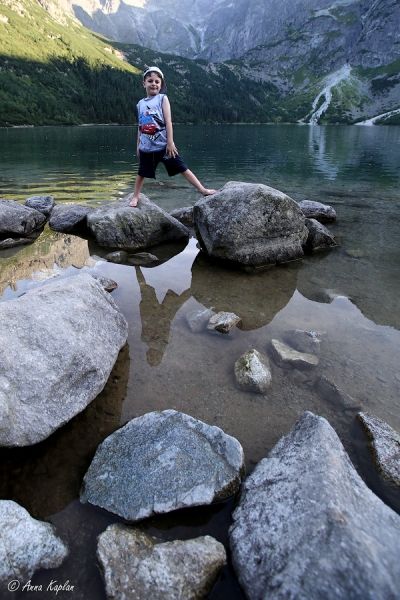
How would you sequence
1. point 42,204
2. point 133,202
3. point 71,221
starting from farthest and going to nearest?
point 42,204 < point 71,221 < point 133,202

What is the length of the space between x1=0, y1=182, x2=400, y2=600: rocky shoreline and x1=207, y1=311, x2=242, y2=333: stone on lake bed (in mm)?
80

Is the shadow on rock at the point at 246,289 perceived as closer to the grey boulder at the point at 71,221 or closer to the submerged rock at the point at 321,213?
the submerged rock at the point at 321,213

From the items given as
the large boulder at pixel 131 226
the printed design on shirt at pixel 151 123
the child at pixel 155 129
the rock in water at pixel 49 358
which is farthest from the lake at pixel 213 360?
the printed design on shirt at pixel 151 123

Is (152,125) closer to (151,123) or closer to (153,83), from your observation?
(151,123)

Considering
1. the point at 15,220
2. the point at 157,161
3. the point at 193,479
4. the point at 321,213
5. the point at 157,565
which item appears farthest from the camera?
the point at 321,213

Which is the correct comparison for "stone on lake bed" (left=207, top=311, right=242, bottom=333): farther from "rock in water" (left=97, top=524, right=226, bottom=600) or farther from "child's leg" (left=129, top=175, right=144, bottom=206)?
"child's leg" (left=129, top=175, right=144, bottom=206)

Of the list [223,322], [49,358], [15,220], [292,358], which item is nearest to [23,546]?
[49,358]

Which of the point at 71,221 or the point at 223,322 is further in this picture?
the point at 71,221

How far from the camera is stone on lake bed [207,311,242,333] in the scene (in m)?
5.21

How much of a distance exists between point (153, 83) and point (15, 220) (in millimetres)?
5393

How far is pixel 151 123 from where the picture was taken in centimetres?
813

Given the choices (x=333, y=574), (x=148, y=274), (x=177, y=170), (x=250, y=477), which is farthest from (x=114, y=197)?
(x=333, y=574)

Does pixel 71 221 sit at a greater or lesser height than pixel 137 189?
lesser

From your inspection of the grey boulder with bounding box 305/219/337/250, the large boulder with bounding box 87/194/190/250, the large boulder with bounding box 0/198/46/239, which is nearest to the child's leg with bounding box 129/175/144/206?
the large boulder with bounding box 87/194/190/250
